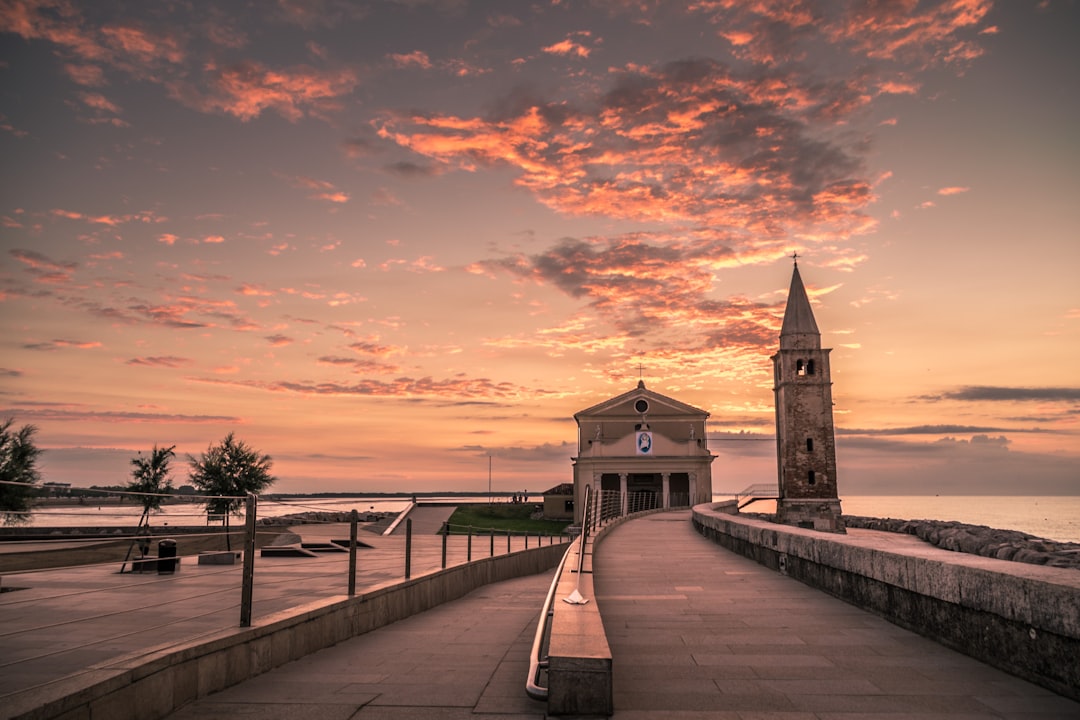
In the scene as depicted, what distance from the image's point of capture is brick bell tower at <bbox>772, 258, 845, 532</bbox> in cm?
5519

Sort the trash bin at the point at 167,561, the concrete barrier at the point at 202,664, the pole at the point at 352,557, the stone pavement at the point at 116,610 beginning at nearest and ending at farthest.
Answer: the concrete barrier at the point at 202,664 → the stone pavement at the point at 116,610 → the pole at the point at 352,557 → the trash bin at the point at 167,561

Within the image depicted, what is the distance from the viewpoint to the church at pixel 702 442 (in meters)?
53.5

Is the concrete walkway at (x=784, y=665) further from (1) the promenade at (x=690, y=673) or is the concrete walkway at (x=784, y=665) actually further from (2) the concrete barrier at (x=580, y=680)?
(2) the concrete barrier at (x=580, y=680)

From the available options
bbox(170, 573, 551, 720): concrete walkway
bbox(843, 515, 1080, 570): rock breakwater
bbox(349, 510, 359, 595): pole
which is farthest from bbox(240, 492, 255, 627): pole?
bbox(843, 515, 1080, 570): rock breakwater

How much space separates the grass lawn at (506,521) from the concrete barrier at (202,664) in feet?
119

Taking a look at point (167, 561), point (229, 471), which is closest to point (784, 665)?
point (167, 561)

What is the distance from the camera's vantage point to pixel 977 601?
543cm

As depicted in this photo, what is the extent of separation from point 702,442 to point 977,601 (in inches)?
2067

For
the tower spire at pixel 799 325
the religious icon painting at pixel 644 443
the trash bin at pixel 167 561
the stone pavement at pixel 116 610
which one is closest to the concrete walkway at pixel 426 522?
the religious icon painting at pixel 644 443

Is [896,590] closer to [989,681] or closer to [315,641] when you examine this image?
[989,681]

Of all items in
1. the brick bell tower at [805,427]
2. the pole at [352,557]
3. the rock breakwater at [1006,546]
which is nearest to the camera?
the pole at [352,557]

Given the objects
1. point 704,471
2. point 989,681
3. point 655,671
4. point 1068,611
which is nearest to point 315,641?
point 655,671

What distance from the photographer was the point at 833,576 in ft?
29.3

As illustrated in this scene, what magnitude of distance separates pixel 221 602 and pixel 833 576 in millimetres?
8662
